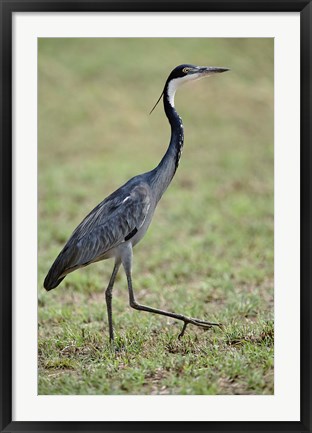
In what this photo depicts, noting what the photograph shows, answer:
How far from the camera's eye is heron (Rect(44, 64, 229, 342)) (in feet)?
14.1

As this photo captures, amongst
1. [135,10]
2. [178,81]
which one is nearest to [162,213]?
[178,81]

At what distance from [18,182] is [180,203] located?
5.55m

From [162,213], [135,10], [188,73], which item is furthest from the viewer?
[162,213]

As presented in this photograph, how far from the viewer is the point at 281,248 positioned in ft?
12.9

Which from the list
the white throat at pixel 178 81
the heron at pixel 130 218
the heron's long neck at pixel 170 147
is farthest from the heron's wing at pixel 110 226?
the white throat at pixel 178 81

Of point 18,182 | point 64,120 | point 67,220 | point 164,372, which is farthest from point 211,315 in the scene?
point 64,120

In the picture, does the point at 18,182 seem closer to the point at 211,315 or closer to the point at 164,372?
the point at 164,372

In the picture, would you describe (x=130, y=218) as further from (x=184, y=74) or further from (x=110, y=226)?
(x=184, y=74)

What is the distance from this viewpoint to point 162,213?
29.7ft

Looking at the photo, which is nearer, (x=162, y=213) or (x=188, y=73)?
(x=188, y=73)

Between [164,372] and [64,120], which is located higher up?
[64,120]

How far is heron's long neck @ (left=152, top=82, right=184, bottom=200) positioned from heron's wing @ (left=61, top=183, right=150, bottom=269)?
0.35ft

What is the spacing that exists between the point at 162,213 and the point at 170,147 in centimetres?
473

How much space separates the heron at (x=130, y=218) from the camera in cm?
429
